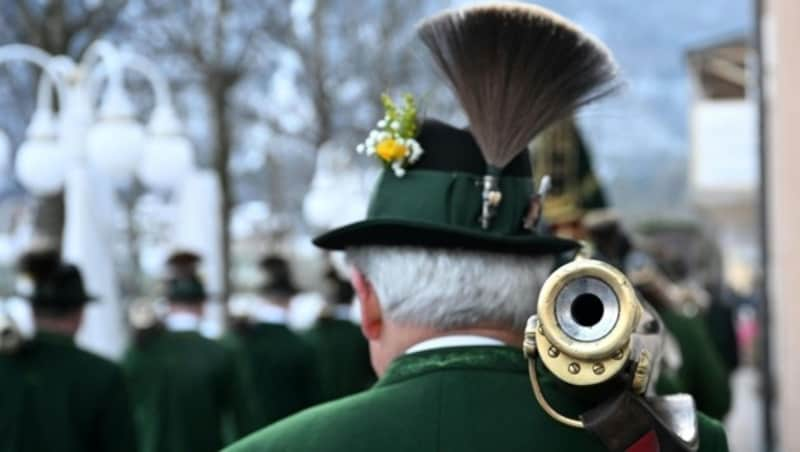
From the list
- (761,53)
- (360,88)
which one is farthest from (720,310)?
(360,88)

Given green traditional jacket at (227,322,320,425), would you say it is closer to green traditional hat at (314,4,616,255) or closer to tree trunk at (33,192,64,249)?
tree trunk at (33,192,64,249)

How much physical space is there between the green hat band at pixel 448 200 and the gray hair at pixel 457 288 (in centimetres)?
6

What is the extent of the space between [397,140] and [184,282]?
783cm

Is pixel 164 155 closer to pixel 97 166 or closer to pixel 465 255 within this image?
pixel 97 166

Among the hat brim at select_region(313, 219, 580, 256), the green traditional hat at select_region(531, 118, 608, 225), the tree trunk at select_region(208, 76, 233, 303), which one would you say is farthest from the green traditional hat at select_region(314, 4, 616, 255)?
the tree trunk at select_region(208, 76, 233, 303)

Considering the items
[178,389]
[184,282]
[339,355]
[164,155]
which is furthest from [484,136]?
[339,355]

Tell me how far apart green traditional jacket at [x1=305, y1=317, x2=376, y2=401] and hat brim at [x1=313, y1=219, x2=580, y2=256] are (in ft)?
31.2

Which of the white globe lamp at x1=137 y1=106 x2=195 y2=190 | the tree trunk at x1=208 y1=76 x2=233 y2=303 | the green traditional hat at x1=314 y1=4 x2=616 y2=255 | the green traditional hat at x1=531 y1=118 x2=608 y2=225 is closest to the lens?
the green traditional hat at x1=314 y1=4 x2=616 y2=255

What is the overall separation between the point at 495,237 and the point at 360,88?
2433 cm

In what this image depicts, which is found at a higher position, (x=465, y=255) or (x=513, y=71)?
(x=513, y=71)

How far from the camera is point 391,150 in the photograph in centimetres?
283

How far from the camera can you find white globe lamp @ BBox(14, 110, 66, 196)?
9055 mm

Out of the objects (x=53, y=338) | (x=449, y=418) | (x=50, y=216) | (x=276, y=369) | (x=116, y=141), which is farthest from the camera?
(x=50, y=216)

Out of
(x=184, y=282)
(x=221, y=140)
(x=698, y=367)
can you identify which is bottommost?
(x=698, y=367)
